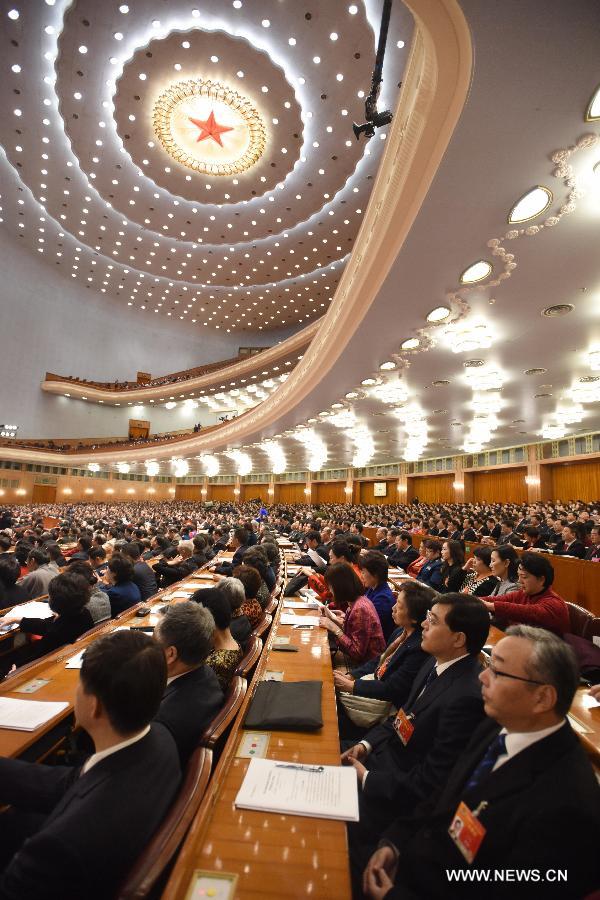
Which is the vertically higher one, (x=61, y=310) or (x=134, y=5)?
(x=134, y=5)

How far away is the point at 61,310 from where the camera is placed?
30062 mm

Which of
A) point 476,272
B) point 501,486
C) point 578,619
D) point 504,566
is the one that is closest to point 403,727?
point 578,619

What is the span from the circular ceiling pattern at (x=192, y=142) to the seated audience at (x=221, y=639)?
16.5m

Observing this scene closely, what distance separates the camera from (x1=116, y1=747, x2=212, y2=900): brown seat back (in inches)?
34.6

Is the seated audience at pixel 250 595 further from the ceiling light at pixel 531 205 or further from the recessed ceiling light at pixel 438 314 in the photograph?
the recessed ceiling light at pixel 438 314

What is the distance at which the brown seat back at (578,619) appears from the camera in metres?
3.09

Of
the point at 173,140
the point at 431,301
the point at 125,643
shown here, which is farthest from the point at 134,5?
the point at 125,643

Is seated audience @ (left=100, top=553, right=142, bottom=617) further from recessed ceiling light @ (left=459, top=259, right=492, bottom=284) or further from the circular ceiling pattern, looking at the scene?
the circular ceiling pattern

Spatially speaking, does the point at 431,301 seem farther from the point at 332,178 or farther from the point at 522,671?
the point at 332,178

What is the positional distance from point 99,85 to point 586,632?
2243cm

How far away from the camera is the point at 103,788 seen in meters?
1.12

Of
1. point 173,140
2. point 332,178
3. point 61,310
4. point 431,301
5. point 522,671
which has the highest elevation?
point 173,140

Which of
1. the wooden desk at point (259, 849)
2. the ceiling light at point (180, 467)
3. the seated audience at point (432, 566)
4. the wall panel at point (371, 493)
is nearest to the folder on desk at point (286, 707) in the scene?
the wooden desk at point (259, 849)

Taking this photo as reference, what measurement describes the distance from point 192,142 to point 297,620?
77.1 feet
